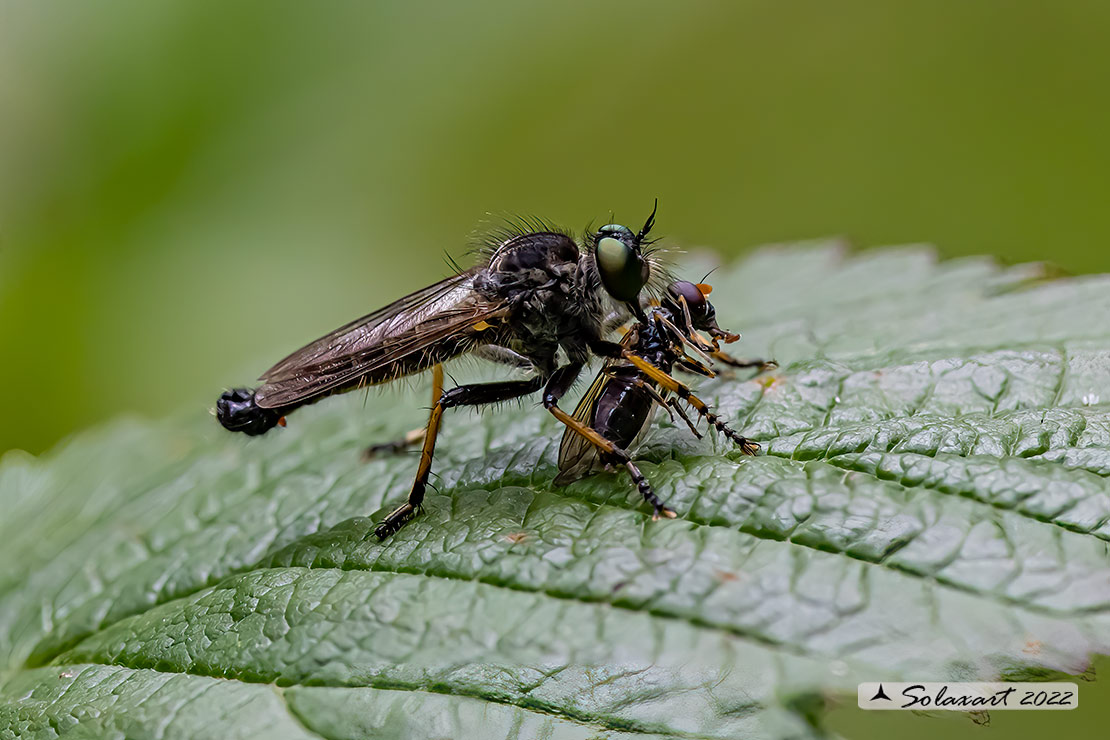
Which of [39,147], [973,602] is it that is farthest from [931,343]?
[39,147]

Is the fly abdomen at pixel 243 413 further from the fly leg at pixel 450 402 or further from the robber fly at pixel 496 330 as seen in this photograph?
the fly leg at pixel 450 402

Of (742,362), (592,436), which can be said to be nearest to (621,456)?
(592,436)

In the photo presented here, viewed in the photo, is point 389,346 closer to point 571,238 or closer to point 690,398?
point 571,238

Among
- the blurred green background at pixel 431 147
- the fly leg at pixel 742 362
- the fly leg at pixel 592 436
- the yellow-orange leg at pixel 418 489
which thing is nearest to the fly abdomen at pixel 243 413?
the yellow-orange leg at pixel 418 489

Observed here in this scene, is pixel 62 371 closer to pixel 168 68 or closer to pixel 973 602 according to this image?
pixel 168 68

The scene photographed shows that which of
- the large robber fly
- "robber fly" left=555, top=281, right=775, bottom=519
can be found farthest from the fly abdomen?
"robber fly" left=555, top=281, right=775, bottom=519

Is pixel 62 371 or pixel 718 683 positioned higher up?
pixel 62 371

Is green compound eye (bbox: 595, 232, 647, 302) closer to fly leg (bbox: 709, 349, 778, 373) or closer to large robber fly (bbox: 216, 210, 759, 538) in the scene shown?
large robber fly (bbox: 216, 210, 759, 538)
